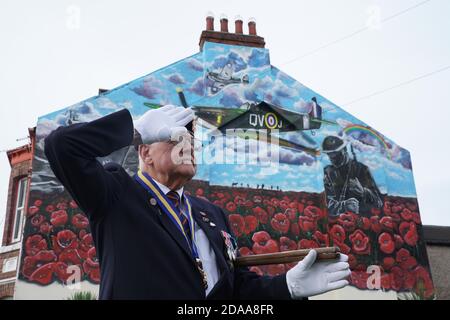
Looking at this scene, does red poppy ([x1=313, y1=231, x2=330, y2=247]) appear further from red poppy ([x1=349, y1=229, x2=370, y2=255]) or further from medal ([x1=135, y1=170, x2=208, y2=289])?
medal ([x1=135, y1=170, x2=208, y2=289])

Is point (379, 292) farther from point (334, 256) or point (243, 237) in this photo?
point (334, 256)

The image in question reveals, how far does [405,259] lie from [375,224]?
1063 millimetres

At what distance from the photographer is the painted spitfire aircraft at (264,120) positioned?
11.9 meters

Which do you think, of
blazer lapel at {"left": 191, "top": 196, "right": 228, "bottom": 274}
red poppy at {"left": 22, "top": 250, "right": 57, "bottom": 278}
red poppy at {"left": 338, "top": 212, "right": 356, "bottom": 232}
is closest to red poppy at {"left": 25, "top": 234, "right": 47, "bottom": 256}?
red poppy at {"left": 22, "top": 250, "right": 57, "bottom": 278}

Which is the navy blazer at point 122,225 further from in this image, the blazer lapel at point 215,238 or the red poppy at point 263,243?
the red poppy at point 263,243

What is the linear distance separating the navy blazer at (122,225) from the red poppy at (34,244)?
7885mm

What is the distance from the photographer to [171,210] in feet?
9.96

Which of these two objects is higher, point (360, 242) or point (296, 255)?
point (360, 242)

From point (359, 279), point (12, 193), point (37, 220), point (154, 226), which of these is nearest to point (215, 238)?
point (154, 226)

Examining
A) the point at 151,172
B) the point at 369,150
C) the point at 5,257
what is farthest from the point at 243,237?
the point at 151,172

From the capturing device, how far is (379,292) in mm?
11734

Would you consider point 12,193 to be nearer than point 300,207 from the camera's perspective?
No

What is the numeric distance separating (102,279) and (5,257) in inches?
395

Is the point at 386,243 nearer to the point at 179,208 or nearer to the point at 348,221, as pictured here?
the point at 348,221
